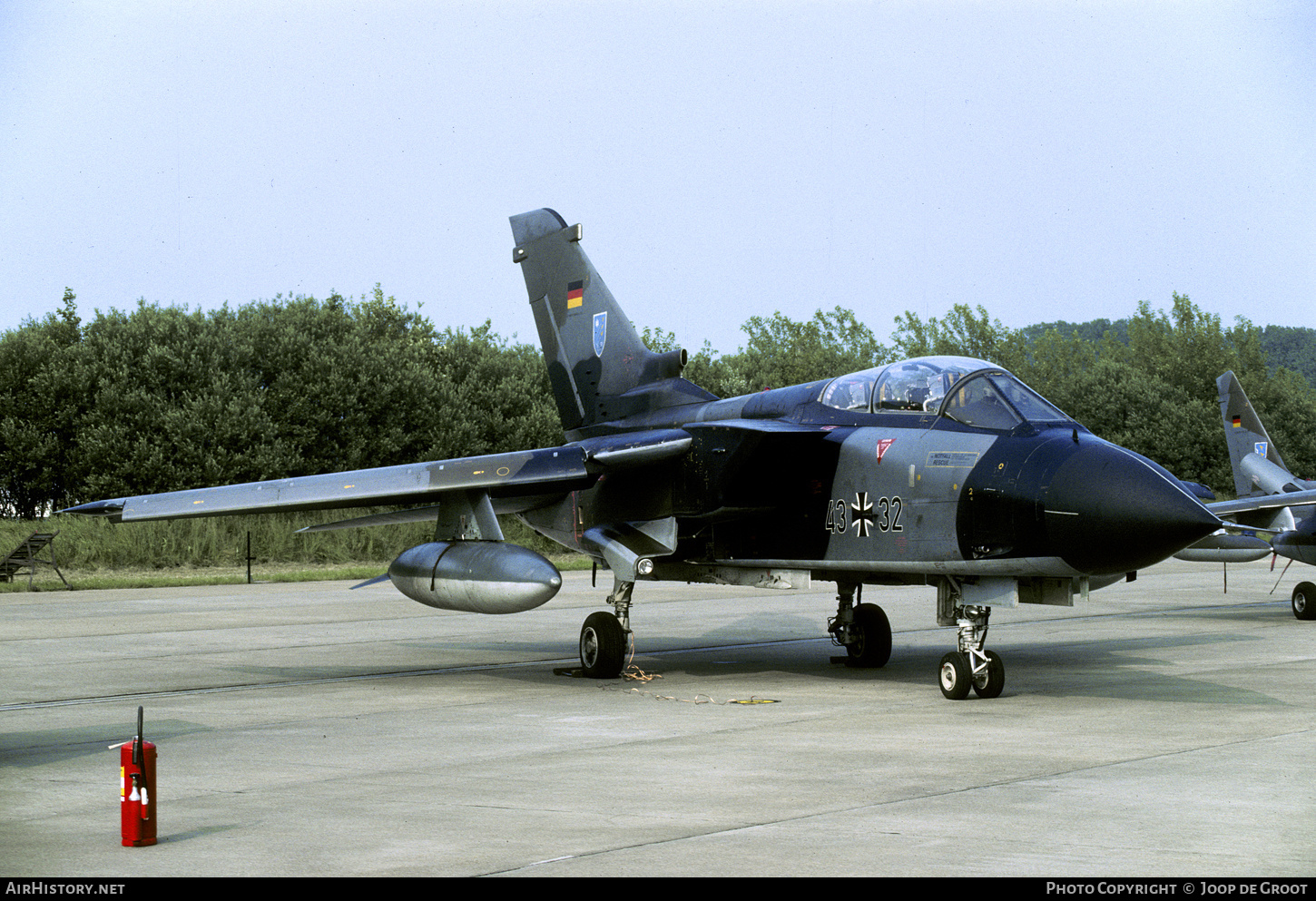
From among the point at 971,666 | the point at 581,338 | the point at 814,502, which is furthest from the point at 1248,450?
the point at 971,666

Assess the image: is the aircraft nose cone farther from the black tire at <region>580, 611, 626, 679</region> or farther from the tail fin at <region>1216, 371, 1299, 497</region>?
the tail fin at <region>1216, 371, 1299, 497</region>

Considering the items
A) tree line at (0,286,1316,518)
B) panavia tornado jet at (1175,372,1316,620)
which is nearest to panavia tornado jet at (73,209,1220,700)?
panavia tornado jet at (1175,372,1316,620)

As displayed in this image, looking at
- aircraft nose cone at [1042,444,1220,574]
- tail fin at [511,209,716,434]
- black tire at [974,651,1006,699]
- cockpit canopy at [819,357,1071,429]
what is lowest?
black tire at [974,651,1006,699]

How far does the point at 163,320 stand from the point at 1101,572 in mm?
39667

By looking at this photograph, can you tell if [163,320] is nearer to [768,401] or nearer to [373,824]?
[768,401]

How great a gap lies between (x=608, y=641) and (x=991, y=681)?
4.09 meters

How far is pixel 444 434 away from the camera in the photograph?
154ft

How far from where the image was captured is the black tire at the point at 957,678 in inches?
446

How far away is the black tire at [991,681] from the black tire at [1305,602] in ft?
36.2

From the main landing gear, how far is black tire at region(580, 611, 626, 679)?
144 inches

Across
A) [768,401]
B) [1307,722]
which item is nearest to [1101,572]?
[1307,722]

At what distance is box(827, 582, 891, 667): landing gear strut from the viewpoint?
14367mm

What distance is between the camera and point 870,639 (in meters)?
14.4

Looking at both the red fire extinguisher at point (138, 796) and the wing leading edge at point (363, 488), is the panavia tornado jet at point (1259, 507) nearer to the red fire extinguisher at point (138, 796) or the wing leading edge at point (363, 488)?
the wing leading edge at point (363, 488)
